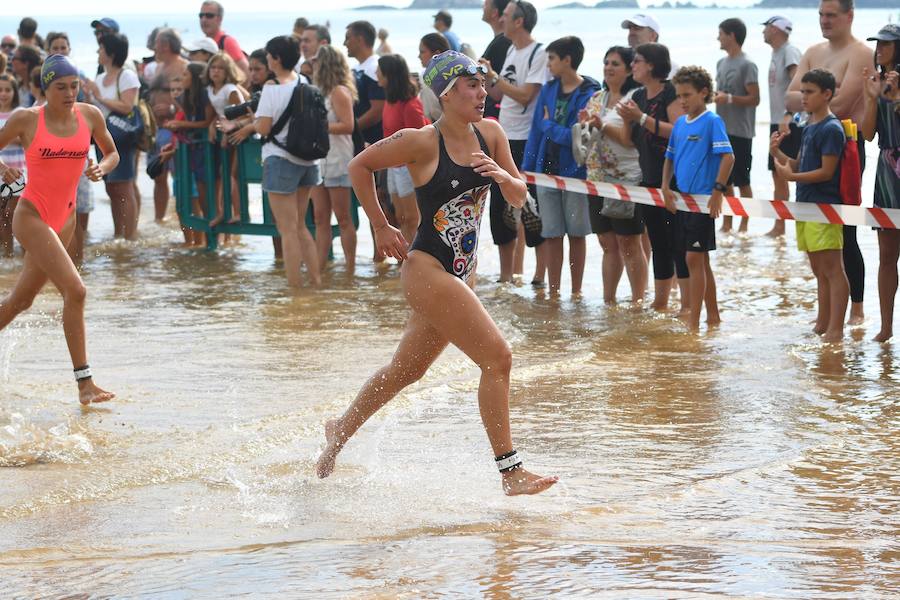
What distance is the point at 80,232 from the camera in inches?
512

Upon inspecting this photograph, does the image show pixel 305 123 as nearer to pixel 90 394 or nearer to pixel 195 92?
pixel 195 92

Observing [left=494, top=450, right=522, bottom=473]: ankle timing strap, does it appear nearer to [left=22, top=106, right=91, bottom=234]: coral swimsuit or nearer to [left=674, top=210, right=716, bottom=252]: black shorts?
[left=22, top=106, right=91, bottom=234]: coral swimsuit

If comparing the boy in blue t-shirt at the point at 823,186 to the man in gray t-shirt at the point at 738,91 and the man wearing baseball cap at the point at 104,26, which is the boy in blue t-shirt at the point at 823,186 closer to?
the man in gray t-shirt at the point at 738,91

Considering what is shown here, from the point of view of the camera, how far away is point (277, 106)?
10945 mm

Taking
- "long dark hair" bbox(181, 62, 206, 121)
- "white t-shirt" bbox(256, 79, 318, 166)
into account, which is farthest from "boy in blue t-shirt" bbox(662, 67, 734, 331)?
"long dark hair" bbox(181, 62, 206, 121)

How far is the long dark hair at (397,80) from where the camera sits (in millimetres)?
11164

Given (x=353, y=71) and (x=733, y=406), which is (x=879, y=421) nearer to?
(x=733, y=406)

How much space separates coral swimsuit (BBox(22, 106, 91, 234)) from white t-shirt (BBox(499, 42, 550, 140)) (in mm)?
4335

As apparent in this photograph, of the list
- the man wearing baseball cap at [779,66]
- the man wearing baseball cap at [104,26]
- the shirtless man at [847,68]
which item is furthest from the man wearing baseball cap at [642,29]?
the man wearing baseball cap at [104,26]

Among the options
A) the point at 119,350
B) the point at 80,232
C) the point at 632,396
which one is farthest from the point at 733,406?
the point at 80,232

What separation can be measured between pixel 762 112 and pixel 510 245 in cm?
2538

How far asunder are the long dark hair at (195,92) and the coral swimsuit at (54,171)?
505cm

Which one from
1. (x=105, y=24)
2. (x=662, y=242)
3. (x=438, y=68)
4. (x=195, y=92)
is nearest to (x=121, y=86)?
(x=195, y=92)

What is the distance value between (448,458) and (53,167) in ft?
10.2
